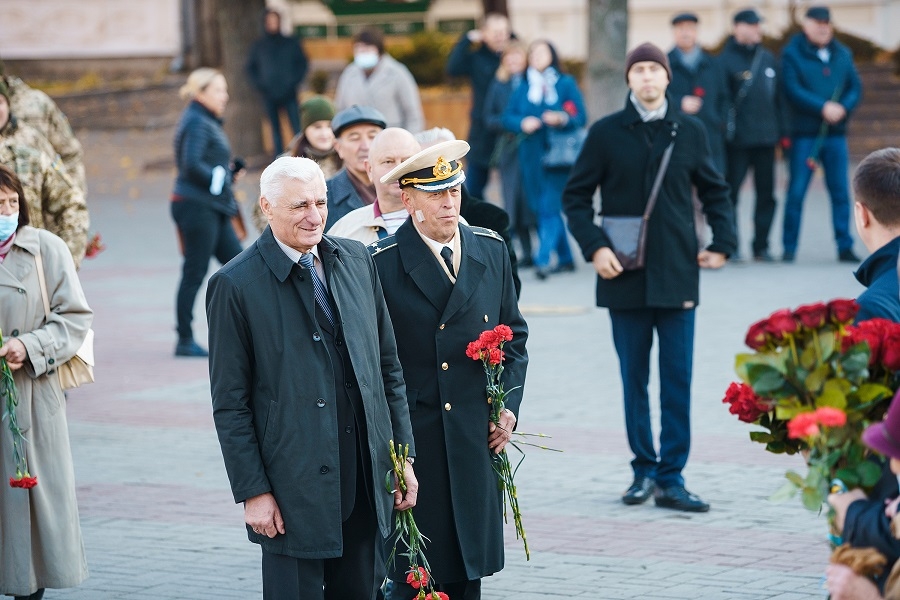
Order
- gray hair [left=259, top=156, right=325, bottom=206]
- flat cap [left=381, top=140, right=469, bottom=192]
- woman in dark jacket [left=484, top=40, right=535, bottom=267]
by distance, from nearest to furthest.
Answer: gray hair [left=259, top=156, right=325, bottom=206], flat cap [left=381, top=140, right=469, bottom=192], woman in dark jacket [left=484, top=40, right=535, bottom=267]

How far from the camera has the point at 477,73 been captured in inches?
636

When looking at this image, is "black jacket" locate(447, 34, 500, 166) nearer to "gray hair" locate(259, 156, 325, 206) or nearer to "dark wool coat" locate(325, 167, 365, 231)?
"dark wool coat" locate(325, 167, 365, 231)

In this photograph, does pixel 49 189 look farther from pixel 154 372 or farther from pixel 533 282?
pixel 533 282

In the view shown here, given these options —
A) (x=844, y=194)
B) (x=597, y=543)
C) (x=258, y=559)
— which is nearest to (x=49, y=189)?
(x=258, y=559)

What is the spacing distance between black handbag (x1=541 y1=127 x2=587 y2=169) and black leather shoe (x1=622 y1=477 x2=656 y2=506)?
22.9 feet

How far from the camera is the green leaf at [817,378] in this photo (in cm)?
338

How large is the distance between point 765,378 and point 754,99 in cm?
1122

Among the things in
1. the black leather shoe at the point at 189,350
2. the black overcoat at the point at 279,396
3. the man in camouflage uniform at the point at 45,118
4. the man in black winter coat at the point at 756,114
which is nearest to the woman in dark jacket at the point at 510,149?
the man in black winter coat at the point at 756,114

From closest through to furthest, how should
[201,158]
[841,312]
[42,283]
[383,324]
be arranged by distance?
[841,312] < [383,324] < [42,283] < [201,158]

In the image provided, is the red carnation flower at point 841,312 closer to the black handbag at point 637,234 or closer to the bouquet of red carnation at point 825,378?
the bouquet of red carnation at point 825,378

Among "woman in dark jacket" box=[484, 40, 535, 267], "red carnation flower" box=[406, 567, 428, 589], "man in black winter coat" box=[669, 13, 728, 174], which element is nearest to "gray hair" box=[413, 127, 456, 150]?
"red carnation flower" box=[406, 567, 428, 589]

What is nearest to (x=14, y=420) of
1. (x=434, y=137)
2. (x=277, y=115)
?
(x=434, y=137)

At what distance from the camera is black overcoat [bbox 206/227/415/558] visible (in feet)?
14.2

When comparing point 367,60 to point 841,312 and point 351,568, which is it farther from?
point 841,312
